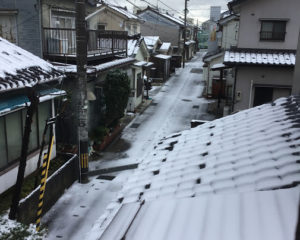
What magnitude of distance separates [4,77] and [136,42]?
63.4 ft

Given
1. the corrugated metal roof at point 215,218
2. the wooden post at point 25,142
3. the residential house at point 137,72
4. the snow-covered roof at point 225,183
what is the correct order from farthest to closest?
1. the residential house at point 137,72
2. the wooden post at point 25,142
3. the snow-covered roof at point 225,183
4. the corrugated metal roof at point 215,218

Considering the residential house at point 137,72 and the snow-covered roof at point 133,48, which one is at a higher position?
the snow-covered roof at point 133,48

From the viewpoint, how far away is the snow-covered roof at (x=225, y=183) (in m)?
3.28

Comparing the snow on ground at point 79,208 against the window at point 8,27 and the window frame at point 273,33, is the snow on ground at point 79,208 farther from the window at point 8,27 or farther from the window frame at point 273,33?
the window frame at point 273,33

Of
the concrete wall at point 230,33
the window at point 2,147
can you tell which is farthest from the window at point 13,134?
the concrete wall at point 230,33

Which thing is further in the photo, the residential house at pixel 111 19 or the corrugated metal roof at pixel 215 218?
the residential house at pixel 111 19

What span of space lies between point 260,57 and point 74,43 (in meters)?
10.0

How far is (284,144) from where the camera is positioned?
491 centimetres

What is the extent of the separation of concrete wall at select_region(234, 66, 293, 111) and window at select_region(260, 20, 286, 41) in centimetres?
181

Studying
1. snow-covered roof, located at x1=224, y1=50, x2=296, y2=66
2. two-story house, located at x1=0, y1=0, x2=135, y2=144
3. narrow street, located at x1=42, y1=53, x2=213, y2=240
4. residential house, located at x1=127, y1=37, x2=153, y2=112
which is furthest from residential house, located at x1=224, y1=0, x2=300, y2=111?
residential house, located at x1=127, y1=37, x2=153, y2=112

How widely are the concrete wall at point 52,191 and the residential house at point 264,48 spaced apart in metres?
9.50

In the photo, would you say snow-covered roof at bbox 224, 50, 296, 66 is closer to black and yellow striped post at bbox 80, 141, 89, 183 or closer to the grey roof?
the grey roof

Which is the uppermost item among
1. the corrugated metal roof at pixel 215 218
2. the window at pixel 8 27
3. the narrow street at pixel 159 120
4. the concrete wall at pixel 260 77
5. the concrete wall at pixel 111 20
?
the concrete wall at pixel 111 20

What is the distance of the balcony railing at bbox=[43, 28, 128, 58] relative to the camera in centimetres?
1536
